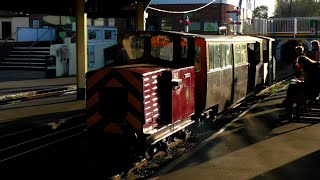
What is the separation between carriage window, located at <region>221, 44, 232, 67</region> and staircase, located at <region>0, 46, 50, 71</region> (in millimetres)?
19052

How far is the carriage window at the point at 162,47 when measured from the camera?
9.72 m

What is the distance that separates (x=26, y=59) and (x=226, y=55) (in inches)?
851

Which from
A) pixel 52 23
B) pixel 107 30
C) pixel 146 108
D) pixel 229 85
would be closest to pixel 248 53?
pixel 229 85

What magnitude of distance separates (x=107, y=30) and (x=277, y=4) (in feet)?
211

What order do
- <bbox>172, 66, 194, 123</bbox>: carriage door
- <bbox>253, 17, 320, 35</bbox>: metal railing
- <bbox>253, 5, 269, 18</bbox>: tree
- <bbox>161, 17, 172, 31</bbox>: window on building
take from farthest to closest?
<bbox>253, 5, 269, 18</bbox>: tree, <bbox>161, 17, 172, 31</bbox>: window on building, <bbox>253, 17, 320, 35</bbox>: metal railing, <bbox>172, 66, 194, 123</bbox>: carriage door

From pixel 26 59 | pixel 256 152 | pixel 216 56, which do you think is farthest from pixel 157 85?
pixel 26 59

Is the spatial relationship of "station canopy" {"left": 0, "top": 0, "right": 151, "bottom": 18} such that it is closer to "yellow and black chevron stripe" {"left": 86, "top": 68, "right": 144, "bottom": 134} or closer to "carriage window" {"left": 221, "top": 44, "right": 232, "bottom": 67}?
"carriage window" {"left": 221, "top": 44, "right": 232, "bottom": 67}

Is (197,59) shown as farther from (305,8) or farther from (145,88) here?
(305,8)

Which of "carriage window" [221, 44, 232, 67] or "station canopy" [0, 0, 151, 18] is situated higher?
"station canopy" [0, 0, 151, 18]

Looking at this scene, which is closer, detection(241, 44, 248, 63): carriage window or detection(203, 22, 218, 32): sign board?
detection(241, 44, 248, 63): carriage window

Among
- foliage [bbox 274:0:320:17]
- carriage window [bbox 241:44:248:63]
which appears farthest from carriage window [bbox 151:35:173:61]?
foliage [bbox 274:0:320:17]

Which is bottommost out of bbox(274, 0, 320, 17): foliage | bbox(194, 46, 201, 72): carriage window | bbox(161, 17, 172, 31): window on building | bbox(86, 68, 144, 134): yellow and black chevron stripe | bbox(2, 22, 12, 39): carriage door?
bbox(86, 68, 144, 134): yellow and black chevron stripe

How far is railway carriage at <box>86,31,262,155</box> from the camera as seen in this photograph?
8461 mm

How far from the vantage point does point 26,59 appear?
30984 mm
